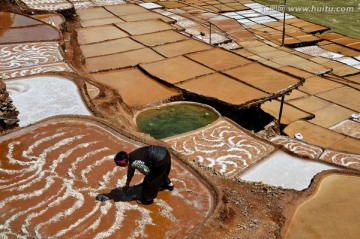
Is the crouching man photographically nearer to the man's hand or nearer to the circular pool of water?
the man's hand

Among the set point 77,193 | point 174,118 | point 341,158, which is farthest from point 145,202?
point 341,158

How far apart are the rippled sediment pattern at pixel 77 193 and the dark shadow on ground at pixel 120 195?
6 cm

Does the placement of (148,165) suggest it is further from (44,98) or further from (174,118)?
(174,118)

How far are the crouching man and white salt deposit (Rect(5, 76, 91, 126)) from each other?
257 cm

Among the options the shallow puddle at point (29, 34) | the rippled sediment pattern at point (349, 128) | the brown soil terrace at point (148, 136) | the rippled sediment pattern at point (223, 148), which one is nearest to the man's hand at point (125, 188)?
the brown soil terrace at point (148, 136)

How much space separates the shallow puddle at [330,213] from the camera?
4.11 metres

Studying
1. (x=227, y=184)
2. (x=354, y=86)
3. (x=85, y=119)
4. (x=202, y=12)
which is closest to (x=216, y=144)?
(x=227, y=184)

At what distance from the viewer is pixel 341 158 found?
677cm

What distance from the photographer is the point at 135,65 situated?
10000 millimetres

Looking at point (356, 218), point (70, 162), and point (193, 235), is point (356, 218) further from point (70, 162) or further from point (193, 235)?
point (70, 162)

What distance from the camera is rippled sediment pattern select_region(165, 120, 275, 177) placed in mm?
5934

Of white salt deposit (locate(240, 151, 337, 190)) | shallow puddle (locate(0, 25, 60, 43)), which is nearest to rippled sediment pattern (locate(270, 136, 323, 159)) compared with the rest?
white salt deposit (locate(240, 151, 337, 190))

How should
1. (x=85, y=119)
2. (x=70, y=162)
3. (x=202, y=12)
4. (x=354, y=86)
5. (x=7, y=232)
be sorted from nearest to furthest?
→ 1. (x=7, y=232)
2. (x=70, y=162)
3. (x=85, y=119)
4. (x=354, y=86)
5. (x=202, y=12)

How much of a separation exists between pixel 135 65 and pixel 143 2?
36.6ft
